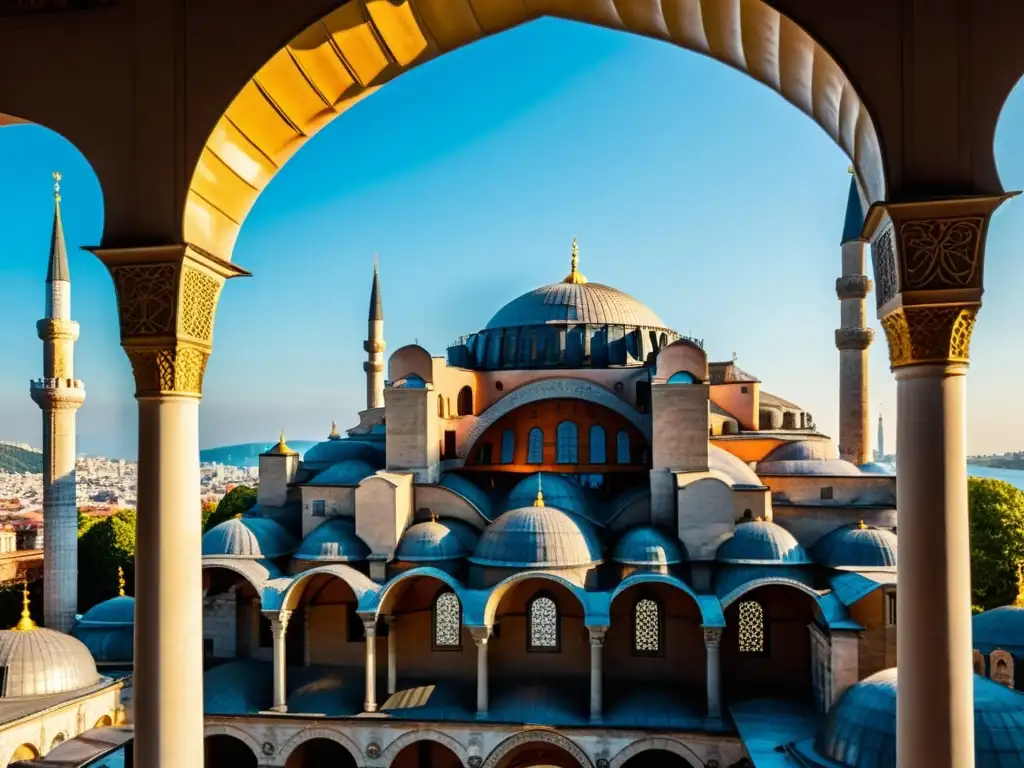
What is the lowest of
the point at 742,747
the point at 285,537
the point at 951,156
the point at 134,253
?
the point at 742,747

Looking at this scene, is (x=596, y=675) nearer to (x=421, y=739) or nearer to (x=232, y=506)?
(x=421, y=739)

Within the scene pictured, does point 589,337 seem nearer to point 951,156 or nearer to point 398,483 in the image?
point 398,483

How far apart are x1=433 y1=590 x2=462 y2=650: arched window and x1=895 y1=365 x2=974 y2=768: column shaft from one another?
41.2 feet

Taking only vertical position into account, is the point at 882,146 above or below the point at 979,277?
above

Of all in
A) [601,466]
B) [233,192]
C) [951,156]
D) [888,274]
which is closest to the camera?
[951,156]

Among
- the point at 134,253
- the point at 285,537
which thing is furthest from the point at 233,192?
the point at 285,537

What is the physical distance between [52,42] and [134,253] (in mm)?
1158

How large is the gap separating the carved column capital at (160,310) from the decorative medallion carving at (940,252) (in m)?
3.39

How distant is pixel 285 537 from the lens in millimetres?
16094

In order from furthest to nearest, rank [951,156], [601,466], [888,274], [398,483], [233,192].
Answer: [601,466]
[398,483]
[233,192]
[888,274]
[951,156]

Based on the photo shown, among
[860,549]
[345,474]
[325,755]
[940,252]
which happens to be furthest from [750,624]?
[940,252]

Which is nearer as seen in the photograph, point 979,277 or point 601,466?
point 979,277

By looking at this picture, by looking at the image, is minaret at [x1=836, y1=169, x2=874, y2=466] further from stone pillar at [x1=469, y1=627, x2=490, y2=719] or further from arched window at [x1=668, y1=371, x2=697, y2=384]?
stone pillar at [x1=469, y1=627, x2=490, y2=719]

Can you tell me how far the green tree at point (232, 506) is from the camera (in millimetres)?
30927
